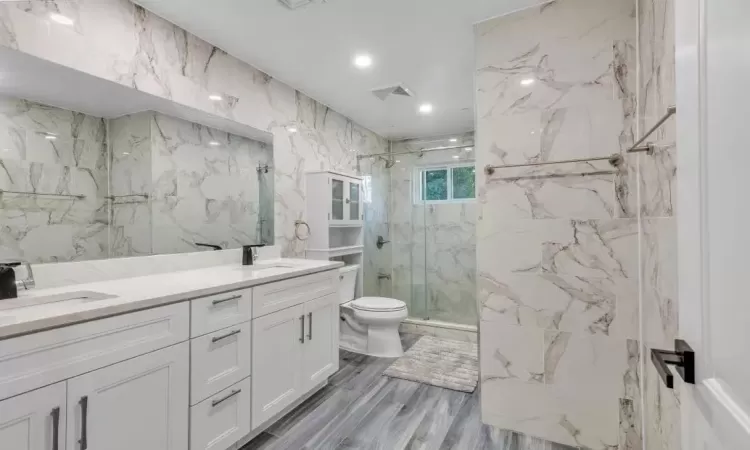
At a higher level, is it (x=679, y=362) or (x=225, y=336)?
(x=679, y=362)

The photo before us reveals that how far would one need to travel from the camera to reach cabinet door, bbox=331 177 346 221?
3066 millimetres

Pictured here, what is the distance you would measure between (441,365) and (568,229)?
156cm

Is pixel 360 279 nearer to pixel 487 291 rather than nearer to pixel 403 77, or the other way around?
pixel 487 291

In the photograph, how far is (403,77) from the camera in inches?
103

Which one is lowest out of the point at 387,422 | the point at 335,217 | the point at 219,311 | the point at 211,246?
the point at 387,422

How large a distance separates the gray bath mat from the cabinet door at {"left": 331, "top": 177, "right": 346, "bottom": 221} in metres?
1.42

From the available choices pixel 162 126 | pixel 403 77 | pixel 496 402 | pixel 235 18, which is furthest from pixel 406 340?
pixel 235 18

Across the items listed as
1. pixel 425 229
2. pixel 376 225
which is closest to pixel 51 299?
pixel 376 225

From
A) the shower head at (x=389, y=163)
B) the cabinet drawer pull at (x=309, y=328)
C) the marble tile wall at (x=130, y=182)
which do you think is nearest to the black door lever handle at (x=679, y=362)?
the cabinet drawer pull at (x=309, y=328)

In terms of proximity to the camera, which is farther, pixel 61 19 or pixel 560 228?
pixel 560 228

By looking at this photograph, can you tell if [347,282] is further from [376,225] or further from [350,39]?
[350,39]

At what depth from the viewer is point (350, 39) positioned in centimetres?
209

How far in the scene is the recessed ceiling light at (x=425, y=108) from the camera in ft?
10.6

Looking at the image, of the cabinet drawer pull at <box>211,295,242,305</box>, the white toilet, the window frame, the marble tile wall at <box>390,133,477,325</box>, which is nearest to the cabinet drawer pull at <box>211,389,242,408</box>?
the cabinet drawer pull at <box>211,295,242,305</box>
